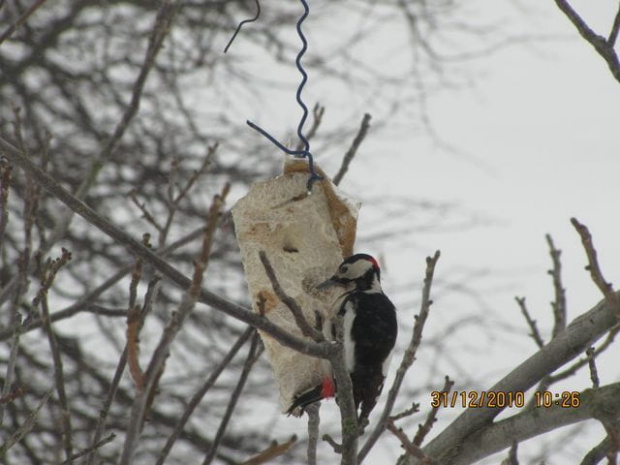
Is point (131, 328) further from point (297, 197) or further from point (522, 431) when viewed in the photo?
point (297, 197)

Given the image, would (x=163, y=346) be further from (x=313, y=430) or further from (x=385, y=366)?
(x=385, y=366)

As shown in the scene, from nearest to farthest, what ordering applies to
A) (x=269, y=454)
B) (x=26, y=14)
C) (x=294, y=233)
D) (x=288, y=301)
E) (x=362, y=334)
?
(x=269, y=454)
(x=288, y=301)
(x=26, y=14)
(x=362, y=334)
(x=294, y=233)

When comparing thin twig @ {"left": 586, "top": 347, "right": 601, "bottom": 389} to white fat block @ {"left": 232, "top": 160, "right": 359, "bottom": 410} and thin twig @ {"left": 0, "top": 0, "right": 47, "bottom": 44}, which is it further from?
thin twig @ {"left": 0, "top": 0, "right": 47, "bottom": 44}

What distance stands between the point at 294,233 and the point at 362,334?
1.56 ft

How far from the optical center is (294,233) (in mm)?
A: 3529

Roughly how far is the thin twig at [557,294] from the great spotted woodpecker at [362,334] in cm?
66

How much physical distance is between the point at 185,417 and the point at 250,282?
3.43 feet

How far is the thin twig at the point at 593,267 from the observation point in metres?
1.77

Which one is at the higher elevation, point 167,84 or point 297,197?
point 167,84

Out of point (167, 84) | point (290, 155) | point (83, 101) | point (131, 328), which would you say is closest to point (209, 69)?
point (167, 84)

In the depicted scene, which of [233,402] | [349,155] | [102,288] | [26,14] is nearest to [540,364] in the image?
[233,402]

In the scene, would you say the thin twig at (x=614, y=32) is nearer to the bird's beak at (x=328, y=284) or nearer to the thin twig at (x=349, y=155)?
the thin twig at (x=349, y=155)

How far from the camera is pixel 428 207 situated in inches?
299
